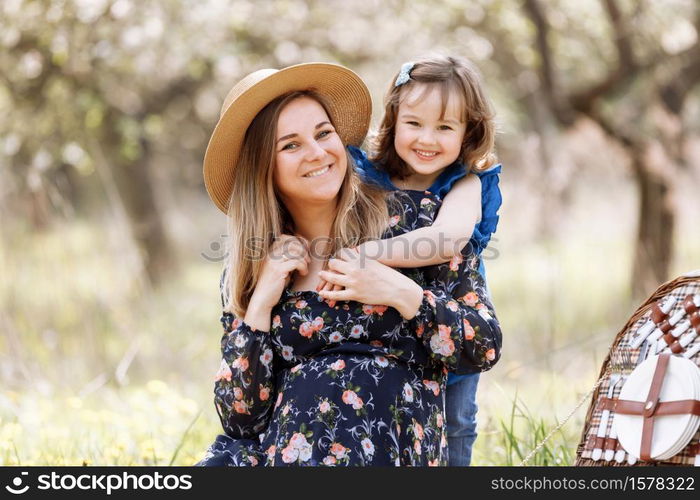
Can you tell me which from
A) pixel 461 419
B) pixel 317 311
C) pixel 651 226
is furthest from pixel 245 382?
pixel 651 226

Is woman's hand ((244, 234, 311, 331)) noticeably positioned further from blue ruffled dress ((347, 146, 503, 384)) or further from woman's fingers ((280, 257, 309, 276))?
blue ruffled dress ((347, 146, 503, 384))

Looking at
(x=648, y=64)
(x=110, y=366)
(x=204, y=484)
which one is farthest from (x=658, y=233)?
(x=204, y=484)

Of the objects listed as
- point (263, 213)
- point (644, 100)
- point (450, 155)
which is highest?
point (644, 100)

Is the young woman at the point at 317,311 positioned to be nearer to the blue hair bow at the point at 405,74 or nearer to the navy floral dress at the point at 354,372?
the navy floral dress at the point at 354,372

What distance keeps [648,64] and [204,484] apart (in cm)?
572

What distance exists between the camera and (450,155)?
310cm

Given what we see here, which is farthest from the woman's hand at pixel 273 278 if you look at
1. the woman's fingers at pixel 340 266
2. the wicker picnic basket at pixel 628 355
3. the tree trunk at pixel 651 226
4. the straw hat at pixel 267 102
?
the tree trunk at pixel 651 226

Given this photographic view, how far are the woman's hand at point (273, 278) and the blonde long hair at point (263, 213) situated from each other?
0.05 m

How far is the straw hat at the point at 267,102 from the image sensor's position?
284cm

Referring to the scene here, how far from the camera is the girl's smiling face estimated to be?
3090mm

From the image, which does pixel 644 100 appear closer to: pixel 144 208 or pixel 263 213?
pixel 144 208

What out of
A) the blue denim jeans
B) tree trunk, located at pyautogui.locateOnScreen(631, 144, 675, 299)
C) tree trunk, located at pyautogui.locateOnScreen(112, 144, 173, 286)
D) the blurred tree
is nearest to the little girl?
the blue denim jeans

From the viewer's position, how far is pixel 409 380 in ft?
9.09

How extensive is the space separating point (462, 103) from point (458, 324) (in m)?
0.85
